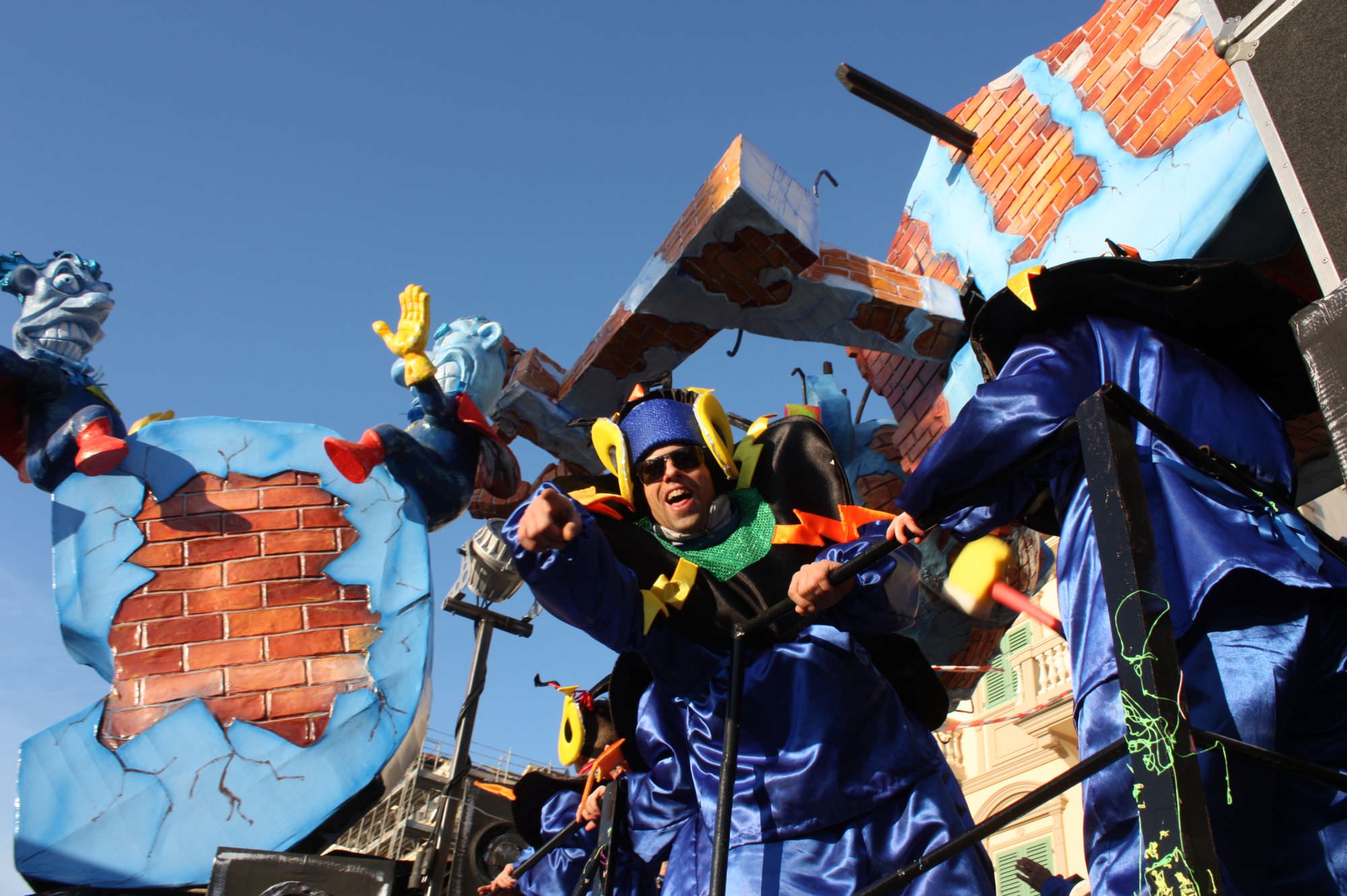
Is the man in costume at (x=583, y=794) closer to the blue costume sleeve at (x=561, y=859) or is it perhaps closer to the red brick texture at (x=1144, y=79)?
the blue costume sleeve at (x=561, y=859)

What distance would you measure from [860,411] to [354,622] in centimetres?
251

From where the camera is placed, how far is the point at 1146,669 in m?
1.44

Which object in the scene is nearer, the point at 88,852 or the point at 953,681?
the point at 88,852

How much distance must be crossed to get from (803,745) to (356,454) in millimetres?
2525

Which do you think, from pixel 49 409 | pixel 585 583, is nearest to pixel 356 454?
pixel 49 409

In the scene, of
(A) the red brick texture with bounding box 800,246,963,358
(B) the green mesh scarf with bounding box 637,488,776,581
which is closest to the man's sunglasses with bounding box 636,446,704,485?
(B) the green mesh scarf with bounding box 637,488,776,581

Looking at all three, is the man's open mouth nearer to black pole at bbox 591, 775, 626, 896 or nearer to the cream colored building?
black pole at bbox 591, 775, 626, 896

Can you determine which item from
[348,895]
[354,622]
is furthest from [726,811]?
[354,622]

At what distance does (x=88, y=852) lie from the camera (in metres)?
3.71

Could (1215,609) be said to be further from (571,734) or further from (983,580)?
(571,734)

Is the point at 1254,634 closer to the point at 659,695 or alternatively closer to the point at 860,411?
the point at 659,695

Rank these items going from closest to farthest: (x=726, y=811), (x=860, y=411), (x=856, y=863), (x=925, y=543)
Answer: (x=726, y=811) < (x=856, y=863) < (x=925, y=543) < (x=860, y=411)

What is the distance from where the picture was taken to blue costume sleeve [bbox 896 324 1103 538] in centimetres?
207

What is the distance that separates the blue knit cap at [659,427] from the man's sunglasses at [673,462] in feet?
0.06
